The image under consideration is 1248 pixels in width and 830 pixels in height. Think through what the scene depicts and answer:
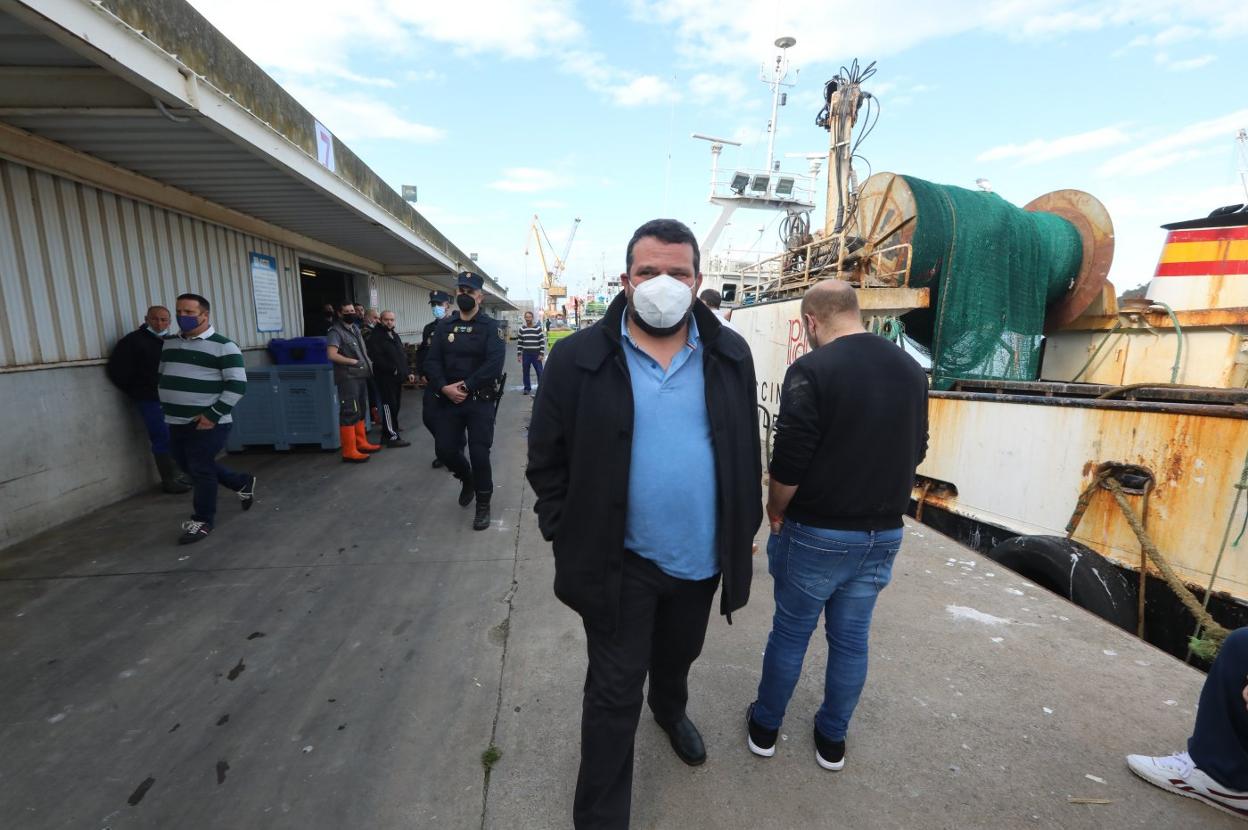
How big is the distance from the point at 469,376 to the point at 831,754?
12.1ft

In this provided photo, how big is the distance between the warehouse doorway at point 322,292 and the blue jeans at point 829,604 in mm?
12100

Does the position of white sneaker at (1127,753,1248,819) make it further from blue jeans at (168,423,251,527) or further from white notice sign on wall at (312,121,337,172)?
white notice sign on wall at (312,121,337,172)

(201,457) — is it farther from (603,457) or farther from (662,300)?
(662,300)

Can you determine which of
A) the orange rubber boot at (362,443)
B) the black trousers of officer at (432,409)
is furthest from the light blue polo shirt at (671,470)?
the orange rubber boot at (362,443)

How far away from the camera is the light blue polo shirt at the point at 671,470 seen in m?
1.71

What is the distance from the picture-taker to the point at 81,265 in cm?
483

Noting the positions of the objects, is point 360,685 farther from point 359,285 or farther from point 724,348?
point 359,285

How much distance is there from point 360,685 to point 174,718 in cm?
75

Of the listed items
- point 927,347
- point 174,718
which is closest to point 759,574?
point 174,718

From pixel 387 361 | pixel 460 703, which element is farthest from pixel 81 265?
pixel 460 703

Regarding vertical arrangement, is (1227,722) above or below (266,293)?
below

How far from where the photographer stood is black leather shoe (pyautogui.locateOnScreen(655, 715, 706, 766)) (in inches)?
86.8

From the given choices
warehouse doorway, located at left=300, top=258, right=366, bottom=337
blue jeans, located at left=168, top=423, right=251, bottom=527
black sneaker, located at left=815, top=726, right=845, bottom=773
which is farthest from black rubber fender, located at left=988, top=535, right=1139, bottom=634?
Answer: warehouse doorway, located at left=300, top=258, right=366, bottom=337

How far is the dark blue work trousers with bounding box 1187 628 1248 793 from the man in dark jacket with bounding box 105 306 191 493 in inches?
285
